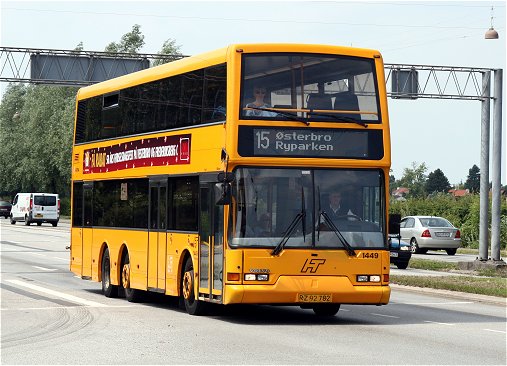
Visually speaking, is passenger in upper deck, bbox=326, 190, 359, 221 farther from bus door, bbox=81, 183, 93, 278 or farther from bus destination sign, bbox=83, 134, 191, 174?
bus door, bbox=81, 183, 93, 278

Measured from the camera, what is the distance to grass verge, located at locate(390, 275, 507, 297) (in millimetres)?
25359

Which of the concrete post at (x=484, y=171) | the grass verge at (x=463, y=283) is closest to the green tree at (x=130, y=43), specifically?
the concrete post at (x=484, y=171)

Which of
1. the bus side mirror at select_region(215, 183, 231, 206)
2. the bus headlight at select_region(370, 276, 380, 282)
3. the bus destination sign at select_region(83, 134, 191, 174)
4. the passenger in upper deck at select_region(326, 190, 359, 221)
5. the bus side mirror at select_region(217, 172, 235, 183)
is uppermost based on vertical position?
the bus destination sign at select_region(83, 134, 191, 174)

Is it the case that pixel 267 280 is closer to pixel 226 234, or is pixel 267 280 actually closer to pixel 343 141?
pixel 226 234

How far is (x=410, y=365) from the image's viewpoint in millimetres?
12836

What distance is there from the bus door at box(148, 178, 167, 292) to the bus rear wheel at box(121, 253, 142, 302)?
4.17 feet

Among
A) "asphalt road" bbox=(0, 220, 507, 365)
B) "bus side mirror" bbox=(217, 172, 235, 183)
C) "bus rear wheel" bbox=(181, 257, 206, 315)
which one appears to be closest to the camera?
"asphalt road" bbox=(0, 220, 507, 365)

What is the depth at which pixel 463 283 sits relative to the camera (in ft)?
90.6

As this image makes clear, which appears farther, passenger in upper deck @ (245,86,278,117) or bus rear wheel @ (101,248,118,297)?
bus rear wheel @ (101,248,118,297)

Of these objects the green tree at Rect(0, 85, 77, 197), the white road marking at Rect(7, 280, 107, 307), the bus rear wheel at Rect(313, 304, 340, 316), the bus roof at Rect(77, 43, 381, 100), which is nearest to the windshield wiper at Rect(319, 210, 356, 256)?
the bus rear wheel at Rect(313, 304, 340, 316)

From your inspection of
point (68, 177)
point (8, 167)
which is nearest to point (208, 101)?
point (68, 177)

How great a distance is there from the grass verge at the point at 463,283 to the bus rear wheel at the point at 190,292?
25.4ft

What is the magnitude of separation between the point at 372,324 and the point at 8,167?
100 meters

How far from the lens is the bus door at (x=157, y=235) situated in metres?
20.6
